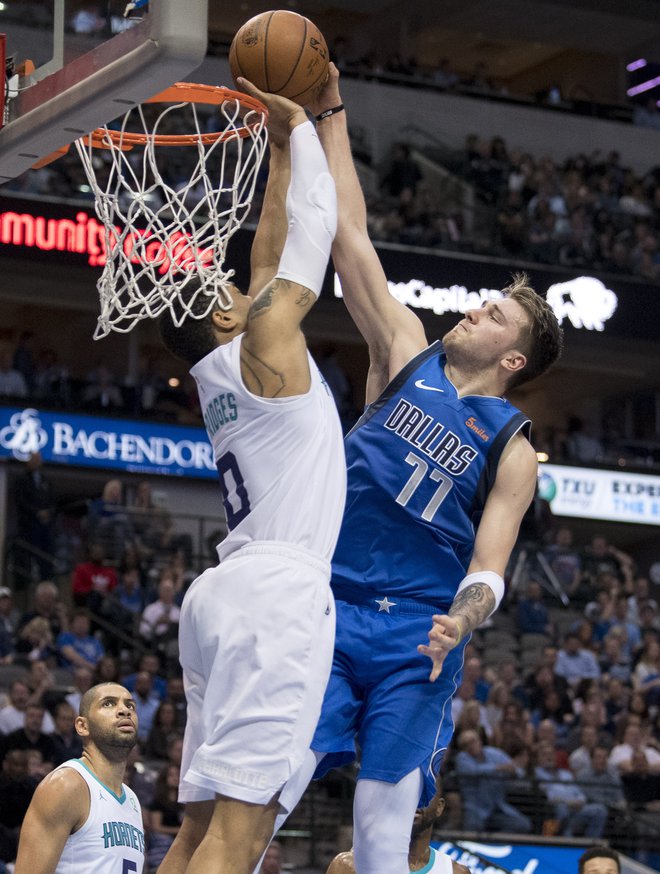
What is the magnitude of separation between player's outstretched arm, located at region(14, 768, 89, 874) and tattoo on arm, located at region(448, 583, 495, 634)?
2.20 m

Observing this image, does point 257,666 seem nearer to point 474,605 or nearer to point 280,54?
point 474,605

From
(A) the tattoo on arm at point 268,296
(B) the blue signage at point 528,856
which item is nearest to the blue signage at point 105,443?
A: (B) the blue signage at point 528,856

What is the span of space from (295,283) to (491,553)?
1072 millimetres

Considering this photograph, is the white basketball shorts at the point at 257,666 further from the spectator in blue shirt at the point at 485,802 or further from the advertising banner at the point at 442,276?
the advertising banner at the point at 442,276

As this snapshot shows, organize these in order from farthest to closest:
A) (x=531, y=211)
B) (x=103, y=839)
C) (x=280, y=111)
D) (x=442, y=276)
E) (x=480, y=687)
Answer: (x=531, y=211) → (x=442, y=276) → (x=480, y=687) → (x=103, y=839) → (x=280, y=111)

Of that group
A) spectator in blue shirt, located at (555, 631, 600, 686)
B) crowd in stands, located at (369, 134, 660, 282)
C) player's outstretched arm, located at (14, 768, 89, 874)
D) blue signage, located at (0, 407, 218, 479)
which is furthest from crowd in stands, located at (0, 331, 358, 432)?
player's outstretched arm, located at (14, 768, 89, 874)

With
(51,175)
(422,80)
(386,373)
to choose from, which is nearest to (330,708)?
(386,373)

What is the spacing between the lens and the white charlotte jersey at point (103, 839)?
6125mm

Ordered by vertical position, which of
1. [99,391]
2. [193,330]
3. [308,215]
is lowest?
[193,330]

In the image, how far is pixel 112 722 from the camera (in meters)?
6.39

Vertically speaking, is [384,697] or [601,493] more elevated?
[601,493]

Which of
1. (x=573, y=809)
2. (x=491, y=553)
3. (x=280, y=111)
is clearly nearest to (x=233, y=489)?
(x=491, y=553)

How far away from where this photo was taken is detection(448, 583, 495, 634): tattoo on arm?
4.61 m

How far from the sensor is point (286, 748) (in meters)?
4.34
